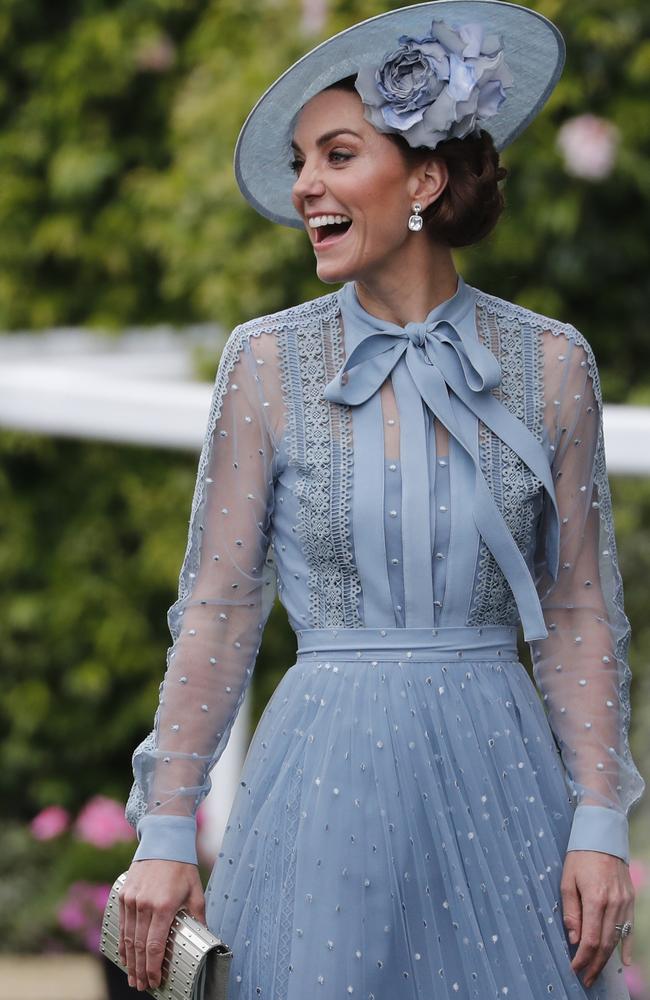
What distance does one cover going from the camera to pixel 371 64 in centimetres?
196

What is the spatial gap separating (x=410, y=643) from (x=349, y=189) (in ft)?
1.70

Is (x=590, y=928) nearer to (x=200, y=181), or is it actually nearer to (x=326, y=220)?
(x=326, y=220)

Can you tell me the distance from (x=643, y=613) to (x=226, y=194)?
5.68ft

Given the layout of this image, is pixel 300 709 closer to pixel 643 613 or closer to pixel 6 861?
pixel 643 613

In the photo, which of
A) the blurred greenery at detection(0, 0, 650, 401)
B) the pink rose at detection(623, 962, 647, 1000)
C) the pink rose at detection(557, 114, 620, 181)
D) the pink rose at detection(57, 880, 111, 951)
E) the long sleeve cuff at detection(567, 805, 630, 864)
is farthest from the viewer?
the blurred greenery at detection(0, 0, 650, 401)

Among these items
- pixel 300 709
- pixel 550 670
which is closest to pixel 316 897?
pixel 300 709

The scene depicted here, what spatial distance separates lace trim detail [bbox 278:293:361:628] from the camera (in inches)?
76.1

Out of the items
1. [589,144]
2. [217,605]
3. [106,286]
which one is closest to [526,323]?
[217,605]

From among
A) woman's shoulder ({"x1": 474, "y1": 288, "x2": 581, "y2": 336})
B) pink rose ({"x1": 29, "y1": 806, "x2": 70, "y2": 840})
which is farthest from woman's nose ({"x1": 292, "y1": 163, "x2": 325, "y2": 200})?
pink rose ({"x1": 29, "y1": 806, "x2": 70, "y2": 840})

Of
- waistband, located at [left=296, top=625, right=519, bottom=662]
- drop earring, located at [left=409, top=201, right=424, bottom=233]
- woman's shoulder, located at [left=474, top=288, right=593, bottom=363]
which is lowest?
waistband, located at [left=296, top=625, right=519, bottom=662]

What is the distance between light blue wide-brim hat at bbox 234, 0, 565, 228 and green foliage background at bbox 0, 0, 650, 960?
104 inches

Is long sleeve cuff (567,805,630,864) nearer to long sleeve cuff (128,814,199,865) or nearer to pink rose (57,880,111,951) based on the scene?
long sleeve cuff (128,814,199,865)

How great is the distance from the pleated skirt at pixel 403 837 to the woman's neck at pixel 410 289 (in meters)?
0.38

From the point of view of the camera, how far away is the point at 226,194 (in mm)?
4852
